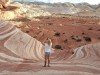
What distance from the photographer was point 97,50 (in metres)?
30.2

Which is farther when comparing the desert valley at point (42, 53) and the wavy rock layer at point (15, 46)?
the wavy rock layer at point (15, 46)

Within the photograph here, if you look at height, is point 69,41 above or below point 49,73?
below

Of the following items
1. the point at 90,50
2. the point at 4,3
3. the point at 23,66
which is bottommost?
the point at 4,3

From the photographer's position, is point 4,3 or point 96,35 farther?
point 4,3

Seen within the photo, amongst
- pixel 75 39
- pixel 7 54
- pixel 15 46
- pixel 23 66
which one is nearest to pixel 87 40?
pixel 75 39

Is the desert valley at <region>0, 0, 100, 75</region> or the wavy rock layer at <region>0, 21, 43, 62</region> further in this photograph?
the wavy rock layer at <region>0, 21, 43, 62</region>

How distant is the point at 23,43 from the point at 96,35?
25.9 meters

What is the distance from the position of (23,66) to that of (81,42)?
3044 cm

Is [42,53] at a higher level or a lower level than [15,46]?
lower

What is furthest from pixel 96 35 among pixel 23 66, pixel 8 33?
pixel 23 66

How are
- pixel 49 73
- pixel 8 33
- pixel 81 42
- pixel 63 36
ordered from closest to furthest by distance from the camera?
pixel 49 73
pixel 8 33
pixel 81 42
pixel 63 36

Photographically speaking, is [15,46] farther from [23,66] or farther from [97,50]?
[23,66]

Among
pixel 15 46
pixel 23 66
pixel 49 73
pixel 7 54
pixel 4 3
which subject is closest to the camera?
pixel 49 73

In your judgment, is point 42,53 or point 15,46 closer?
point 15,46
